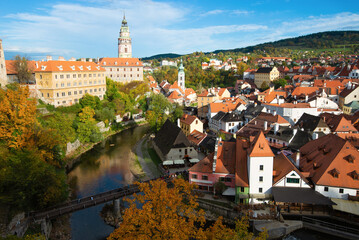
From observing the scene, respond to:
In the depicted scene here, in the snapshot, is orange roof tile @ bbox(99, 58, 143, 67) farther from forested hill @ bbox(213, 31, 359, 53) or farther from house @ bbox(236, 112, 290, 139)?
forested hill @ bbox(213, 31, 359, 53)

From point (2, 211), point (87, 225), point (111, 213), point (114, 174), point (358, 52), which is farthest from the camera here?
point (358, 52)

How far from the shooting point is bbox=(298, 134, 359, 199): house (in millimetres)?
20016

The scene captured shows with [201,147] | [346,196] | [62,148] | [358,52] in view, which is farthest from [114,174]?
[358,52]

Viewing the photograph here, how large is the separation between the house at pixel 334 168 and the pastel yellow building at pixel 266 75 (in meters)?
58.2

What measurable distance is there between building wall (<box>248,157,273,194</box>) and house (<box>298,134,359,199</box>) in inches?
134

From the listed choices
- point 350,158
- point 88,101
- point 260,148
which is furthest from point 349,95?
point 88,101

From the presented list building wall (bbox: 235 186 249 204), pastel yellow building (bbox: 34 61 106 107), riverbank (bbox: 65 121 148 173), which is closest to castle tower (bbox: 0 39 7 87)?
pastel yellow building (bbox: 34 61 106 107)

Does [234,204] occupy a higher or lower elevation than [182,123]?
lower

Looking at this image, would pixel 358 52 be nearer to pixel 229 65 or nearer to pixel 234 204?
pixel 229 65

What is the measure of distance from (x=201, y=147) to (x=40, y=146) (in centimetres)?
1843

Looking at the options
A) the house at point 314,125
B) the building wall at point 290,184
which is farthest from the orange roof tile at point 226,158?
the house at point 314,125

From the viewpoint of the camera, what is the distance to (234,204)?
71.2 feet

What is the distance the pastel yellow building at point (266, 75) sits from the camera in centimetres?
7912

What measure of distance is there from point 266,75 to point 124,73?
135 feet
